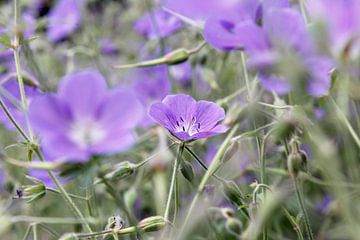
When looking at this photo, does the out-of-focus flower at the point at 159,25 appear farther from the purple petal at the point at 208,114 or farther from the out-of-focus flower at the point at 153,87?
the purple petal at the point at 208,114

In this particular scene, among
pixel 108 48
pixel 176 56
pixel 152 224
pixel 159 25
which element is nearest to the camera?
pixel 152 224

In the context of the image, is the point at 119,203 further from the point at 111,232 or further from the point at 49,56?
the point at 49,56

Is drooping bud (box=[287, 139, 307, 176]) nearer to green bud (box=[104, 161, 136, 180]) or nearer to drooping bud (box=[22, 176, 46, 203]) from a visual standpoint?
green bud (box=[104, 161, 136, 180])

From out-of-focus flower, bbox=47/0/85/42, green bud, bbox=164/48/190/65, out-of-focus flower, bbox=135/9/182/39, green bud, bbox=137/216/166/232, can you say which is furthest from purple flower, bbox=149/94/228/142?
out-of-focus flower, bbox=47/0/85/42

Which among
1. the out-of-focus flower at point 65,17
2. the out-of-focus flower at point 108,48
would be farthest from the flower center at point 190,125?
the out-of-focus flower at point 108,48

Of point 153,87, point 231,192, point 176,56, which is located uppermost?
point 176,56

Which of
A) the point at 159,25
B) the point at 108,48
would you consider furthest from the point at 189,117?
the point at 108,48

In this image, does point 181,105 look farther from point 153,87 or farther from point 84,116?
point 153,87
